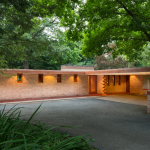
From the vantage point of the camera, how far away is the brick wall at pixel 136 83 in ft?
67.5

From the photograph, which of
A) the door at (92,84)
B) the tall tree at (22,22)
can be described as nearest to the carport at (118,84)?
the door at (92,84)

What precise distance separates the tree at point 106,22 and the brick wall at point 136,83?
9588 millimetres

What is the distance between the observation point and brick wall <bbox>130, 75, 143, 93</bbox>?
67.5ft

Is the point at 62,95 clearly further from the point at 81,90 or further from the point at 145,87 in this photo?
the point at 145,87

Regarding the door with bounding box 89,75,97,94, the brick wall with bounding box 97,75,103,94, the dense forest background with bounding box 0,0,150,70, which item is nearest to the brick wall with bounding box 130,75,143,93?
the brick wall with bounding box 97,75,103,94

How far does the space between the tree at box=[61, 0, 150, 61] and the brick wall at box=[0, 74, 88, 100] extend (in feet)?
22.7

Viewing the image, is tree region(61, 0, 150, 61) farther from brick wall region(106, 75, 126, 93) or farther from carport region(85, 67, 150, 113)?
brick wall region(106, 75, 126, 93)

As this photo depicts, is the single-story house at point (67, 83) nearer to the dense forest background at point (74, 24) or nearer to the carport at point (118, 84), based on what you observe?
the carport at point (118, 84)

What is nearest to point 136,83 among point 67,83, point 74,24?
point 67,83

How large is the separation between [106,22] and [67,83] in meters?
9.21

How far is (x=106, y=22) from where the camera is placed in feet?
35.0

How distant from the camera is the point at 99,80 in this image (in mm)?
19672

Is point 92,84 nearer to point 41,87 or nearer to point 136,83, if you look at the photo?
point 136,83

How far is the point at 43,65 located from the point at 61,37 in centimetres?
816
